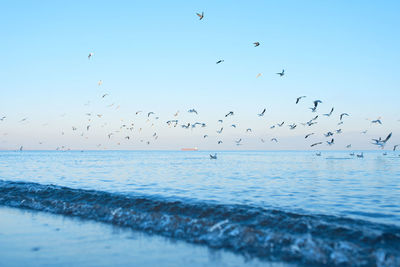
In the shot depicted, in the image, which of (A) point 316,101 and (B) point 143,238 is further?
(A) point 316,101

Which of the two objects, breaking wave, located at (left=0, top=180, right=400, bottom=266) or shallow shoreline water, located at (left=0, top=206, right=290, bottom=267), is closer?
shallow shoreline water, located at (left=0, top=206, right=290, bottom=267)

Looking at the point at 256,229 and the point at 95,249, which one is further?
the point at 256,229

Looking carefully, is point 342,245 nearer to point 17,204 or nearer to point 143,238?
point 143,238

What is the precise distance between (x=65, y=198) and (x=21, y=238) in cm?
678

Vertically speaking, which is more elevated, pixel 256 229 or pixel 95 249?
pixel 256 229

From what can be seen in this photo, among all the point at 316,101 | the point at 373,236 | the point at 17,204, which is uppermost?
the point at 316,101

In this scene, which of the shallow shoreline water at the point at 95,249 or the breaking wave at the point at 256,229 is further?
the breaking wave at the point at 256,229

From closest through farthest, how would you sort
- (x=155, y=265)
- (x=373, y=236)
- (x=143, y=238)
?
1. (x=155, y=265)
2. (x=373, y=236)
3. (x=143, y=238)

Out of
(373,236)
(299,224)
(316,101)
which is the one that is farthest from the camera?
(316,101)

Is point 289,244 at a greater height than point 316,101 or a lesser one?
lesser

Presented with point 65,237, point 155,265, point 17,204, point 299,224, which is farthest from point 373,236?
point 17,204

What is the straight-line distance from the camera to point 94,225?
11.0 metres

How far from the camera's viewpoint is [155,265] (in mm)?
7102

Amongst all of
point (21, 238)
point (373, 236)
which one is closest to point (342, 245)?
point (373, 236)
